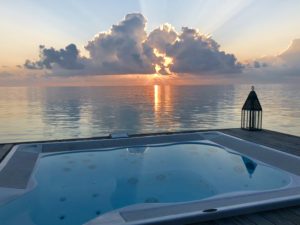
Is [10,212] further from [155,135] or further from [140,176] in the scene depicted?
[155,135]

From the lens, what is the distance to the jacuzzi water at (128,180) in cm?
608

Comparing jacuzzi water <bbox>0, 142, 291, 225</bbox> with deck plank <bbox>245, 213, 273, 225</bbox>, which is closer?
deck plank <bbox>245, 213, 273, 225</bbox>

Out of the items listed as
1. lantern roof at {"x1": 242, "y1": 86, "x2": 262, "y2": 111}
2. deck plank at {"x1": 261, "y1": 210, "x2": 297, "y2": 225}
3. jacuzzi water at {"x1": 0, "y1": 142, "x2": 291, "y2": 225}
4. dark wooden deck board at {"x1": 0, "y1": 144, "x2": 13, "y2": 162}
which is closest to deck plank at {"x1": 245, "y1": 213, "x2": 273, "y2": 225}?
deck plank at {"x1": 261, "y1": 210, "x2": 297, "y2": 225}

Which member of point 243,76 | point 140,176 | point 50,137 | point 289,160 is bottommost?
point 50,137

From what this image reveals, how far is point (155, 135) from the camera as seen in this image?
440 inches

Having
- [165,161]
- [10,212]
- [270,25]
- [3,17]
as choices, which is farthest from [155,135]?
[3,17]

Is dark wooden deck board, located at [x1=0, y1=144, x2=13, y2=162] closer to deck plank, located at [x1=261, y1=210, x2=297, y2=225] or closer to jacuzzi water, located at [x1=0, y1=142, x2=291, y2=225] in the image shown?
jacuzzi water, located at [x1=0, y1=142, x2=291, y2=225]

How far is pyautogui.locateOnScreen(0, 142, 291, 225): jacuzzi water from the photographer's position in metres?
6.08

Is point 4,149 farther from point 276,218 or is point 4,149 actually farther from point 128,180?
point 276,218

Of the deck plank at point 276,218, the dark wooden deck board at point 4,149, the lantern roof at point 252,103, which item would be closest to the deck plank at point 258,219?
the deck plank at point 276,218

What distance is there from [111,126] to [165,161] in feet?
63.8

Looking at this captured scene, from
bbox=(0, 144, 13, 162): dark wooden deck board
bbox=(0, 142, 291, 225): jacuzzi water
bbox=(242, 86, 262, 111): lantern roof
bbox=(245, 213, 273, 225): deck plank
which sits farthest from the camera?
bbox=(242, 86, 262, 111): lantern roof

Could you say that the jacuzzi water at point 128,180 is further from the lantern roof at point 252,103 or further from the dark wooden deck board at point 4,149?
the lantern roof at point 252,103

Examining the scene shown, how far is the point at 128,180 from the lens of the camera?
8023 millimetres
